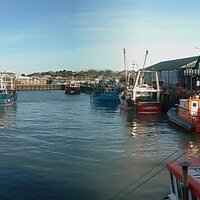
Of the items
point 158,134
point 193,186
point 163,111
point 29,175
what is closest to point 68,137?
point 158,134

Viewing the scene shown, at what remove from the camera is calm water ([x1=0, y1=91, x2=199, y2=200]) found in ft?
31.8

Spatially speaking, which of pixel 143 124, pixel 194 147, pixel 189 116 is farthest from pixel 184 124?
pixel 194 147

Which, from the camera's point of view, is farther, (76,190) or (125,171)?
(125,171)

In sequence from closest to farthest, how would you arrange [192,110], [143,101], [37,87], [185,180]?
[185,180] → [192,110] → [143,101] → [37,87]

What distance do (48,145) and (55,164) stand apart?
354 cm

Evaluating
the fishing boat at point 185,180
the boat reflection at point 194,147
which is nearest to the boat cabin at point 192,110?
the boat reflection at point 194,147

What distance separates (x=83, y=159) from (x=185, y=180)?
7713 mm

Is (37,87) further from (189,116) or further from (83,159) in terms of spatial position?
(83,159)

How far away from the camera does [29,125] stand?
2333cm

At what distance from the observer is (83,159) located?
13125 mm

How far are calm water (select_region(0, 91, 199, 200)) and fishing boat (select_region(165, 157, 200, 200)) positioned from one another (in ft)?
9.19

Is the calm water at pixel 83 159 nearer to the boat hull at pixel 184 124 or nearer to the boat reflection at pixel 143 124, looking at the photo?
the boat reflection at pixel 143 124

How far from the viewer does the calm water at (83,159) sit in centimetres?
970

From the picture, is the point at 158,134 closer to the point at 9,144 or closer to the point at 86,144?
the point at 86,144
